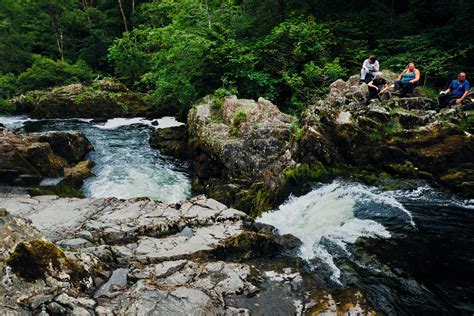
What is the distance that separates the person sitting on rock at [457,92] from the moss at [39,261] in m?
12.5

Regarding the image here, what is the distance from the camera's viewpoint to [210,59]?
18562mm

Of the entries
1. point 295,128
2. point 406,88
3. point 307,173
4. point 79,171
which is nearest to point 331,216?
point 307,173

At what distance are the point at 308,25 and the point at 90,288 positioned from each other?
16.7m

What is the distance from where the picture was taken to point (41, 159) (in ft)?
45.8

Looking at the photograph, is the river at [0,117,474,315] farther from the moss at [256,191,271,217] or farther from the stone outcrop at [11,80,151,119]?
the stone outcrop at [11,80,151,119]

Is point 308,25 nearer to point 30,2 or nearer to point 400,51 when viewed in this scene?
point 400,51

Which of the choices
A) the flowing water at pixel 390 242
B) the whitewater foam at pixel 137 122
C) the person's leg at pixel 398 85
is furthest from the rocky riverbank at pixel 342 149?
the whitewater foam at pixel 137 122

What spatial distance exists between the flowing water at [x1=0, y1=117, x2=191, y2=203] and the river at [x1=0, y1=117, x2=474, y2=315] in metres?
0.43

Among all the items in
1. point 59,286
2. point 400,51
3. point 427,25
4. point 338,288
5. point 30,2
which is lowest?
point 338,288

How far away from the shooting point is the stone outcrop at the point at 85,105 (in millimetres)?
25594

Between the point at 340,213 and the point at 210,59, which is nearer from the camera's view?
the point at 340,213

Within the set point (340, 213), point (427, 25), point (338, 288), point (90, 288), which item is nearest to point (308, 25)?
point (427, 25)

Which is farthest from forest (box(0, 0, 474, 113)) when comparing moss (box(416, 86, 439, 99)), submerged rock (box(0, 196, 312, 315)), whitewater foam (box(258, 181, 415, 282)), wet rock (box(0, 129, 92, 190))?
submerged rock (box(0, 196, 312, 315))

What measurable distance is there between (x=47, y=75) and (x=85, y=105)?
8838mm
